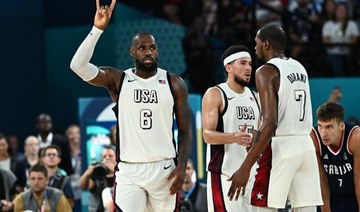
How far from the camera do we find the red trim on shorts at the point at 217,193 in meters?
9.27

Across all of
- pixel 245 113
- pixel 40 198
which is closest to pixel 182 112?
pixel 245 113

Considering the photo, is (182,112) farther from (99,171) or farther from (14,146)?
(14,146)

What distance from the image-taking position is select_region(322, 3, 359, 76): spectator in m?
16.0

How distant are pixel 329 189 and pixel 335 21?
718cm

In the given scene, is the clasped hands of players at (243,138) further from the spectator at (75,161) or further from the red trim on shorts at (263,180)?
the spectator at (75,161)

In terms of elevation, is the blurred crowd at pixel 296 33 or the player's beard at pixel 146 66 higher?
the blurred crowd at pixel 296 33

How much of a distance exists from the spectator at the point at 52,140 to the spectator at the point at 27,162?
196mm

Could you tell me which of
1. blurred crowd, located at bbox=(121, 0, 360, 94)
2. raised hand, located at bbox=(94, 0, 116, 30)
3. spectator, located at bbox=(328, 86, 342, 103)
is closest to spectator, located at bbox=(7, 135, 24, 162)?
blurred crowd, located at bbox=(121, 0, 360, 94)

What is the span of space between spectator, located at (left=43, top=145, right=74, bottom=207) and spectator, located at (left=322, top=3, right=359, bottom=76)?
16.1 ft

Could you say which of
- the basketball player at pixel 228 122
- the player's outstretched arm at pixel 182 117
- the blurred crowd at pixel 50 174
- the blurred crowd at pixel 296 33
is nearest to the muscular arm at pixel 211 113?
the basketball player at pixel 228 122

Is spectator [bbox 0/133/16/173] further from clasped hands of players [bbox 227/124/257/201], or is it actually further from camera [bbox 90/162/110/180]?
clasped hands of players [bbox 227/124/257/201]

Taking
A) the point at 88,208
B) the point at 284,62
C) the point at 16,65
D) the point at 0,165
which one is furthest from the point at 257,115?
the point at 16,65

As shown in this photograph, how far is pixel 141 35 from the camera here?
8.95 metres

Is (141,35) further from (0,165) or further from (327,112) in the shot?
(0,165)
